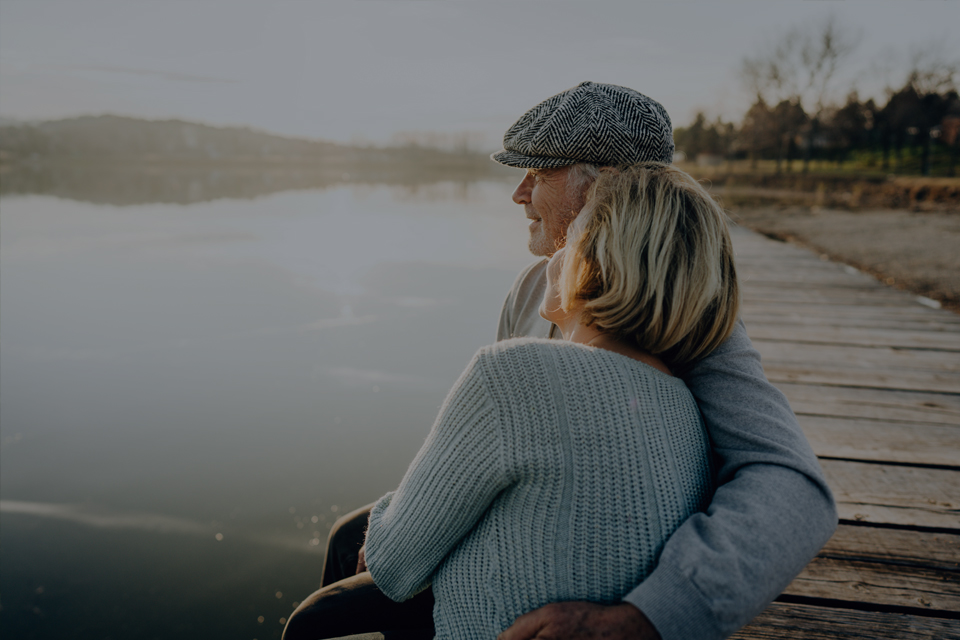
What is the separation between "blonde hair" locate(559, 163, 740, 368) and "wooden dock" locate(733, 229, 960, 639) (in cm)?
108

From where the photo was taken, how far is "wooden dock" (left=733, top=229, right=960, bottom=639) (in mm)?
1675

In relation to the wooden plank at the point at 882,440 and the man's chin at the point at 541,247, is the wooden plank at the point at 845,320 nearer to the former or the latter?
the wooden plank at the point at 882,440

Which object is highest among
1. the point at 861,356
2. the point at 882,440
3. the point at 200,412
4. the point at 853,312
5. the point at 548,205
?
the point at 548,205

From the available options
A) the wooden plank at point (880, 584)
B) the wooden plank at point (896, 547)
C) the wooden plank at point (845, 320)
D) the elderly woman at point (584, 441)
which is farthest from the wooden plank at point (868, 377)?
the elderly woman at point (584, 441)

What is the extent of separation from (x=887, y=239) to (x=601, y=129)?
47.1 ft

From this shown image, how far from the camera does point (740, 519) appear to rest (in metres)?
0.94

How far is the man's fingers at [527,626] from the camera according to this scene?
924 mm

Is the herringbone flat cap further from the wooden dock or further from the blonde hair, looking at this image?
the wooden dock

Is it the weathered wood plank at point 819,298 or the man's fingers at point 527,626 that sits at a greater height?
the man's fingers at point 527,626

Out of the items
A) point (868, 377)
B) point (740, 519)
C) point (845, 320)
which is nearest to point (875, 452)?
point (868, 377)

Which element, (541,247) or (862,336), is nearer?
(541,247)

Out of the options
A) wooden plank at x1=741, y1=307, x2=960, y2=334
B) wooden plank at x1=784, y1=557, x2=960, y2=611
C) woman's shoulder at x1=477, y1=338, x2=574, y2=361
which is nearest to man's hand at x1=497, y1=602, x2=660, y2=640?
woman's shoulder at x1=477, y1=338, x2=574, y2=361

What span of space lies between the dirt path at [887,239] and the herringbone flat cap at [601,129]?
6.75 ft

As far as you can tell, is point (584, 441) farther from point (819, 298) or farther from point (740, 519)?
point (819, 298)
